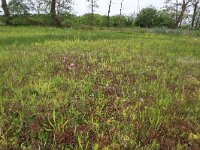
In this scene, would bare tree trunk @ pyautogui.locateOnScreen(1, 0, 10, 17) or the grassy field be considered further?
bare tree trunk @ pyautogui.locateOnScreen(1, 0, 10, 17)

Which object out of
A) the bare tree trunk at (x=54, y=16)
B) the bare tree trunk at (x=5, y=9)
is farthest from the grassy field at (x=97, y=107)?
the bare tree trunk at (x=54, y=16)

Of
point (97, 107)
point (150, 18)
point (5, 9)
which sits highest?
point (5, 9)

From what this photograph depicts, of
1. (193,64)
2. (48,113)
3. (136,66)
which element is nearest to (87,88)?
(48,113)

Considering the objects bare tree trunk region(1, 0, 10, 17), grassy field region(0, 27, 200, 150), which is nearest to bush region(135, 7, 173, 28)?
bare tree trunk region(1, 0, 10, 17)

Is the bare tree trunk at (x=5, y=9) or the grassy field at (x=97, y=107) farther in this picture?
the bare tree trunk at (x=5, y=9)

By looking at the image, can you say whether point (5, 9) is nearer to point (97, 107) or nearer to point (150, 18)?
point (150, 18)

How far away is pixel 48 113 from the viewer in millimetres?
3793

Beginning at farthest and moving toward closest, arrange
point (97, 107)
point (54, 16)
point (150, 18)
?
point (150, 18)
point (54, 16)
point (97, 107)

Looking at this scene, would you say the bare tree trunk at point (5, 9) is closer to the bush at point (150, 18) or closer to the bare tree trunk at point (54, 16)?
the bare tree trunk at point (54, 16)

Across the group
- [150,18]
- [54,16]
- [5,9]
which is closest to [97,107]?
[54,16]

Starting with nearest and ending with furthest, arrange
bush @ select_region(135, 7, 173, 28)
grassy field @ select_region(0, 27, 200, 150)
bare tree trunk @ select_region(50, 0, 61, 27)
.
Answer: grassy field @ select_region(0, 27, 200, 150), bare tree trunk @ select_region(50, 0, 61, 27), bush @ select_region(135, 7, 173, 28)

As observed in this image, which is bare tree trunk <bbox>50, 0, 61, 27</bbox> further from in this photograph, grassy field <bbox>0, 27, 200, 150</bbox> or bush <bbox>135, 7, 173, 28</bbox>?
grassy field <bbox>0, 27, 200, 150</bbox>

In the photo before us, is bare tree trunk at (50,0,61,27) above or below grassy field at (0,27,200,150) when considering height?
above

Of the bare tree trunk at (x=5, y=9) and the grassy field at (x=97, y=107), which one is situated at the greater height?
the bare tree trunk at (x=5, y=9)
